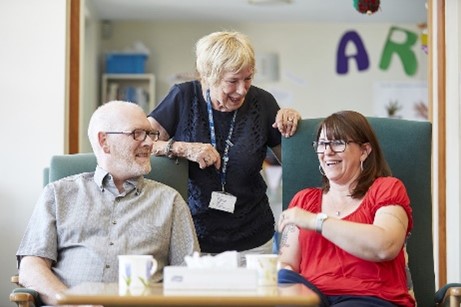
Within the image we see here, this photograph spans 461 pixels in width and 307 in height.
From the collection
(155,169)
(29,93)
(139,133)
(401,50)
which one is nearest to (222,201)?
(155,169)

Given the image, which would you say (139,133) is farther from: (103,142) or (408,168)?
(408,168)

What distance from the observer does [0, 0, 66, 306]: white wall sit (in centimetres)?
411

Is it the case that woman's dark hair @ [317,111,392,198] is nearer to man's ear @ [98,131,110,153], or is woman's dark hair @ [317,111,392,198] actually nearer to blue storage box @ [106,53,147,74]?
man's ear @ [98,131,110,153]

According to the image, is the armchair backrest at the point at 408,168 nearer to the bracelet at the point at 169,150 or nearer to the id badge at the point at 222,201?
the id badge at the point at 222,201

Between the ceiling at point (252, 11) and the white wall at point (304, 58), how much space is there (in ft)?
0.42

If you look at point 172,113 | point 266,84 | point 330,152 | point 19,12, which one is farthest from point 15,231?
point 266,84

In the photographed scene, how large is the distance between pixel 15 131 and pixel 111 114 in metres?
1.57

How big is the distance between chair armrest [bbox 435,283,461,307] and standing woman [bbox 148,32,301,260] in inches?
25.0

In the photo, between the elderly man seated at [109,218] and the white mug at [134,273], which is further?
the elderly man seated at [109,218]

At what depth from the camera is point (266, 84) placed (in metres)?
8.07

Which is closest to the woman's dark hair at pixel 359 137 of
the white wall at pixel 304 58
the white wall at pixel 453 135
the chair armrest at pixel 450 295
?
the chair armrest at pixel 450 295

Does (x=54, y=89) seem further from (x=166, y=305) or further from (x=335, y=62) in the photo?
(x=335, y=62)

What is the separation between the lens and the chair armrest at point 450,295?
2.52 m

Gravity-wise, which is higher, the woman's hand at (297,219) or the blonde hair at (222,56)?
the blonde hair at (222,56)
